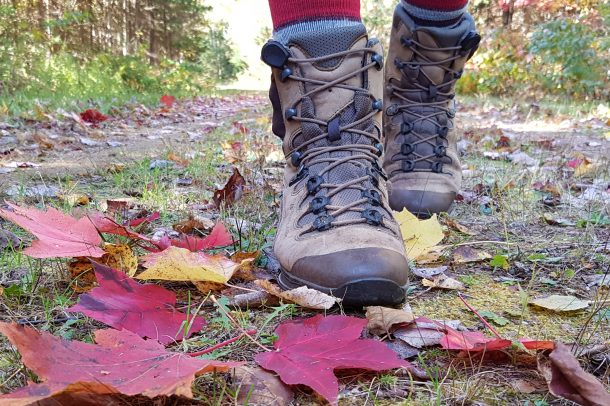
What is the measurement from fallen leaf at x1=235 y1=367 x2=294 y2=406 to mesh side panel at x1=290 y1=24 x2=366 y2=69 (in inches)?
33.9

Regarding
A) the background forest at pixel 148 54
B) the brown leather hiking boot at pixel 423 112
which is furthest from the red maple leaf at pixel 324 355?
the background forest at pixel 148 54

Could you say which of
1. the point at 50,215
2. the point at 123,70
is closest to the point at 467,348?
the point at 50,215

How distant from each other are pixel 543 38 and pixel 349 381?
28.7ft

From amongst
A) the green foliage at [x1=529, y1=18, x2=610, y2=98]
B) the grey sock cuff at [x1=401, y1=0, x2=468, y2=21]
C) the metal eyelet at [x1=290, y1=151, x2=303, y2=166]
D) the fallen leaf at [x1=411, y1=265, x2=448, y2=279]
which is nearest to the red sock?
the metal eyelet at [x1=290, y1=151, x2=303, y2=166]

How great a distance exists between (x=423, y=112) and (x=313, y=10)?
2.66ft

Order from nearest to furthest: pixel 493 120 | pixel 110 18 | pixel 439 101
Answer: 1. pixel 439 101
2. pixel 493 120
3. pixel 110 18

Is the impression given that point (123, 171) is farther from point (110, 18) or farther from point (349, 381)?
point (110, 18)

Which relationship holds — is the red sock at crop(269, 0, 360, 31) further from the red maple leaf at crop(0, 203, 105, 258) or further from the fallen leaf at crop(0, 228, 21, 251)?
the fallen leaf at crop(0, 228, 21, 251)

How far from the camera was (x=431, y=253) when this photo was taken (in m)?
1.50

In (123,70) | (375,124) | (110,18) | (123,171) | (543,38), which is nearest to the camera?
(375,124)

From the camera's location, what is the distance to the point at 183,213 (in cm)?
186

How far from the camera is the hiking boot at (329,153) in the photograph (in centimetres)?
120

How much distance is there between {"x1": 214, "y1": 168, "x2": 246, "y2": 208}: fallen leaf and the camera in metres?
1.99

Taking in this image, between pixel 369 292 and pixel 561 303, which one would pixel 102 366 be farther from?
pixel 561 303
